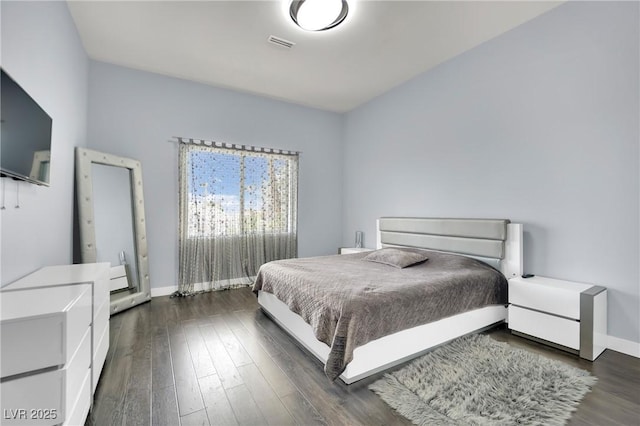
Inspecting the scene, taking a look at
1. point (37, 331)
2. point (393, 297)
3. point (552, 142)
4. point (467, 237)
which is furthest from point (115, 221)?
point (552, 142)

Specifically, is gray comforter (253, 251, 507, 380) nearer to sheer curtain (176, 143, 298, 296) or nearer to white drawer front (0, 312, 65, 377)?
sheer curtain (176, 143, 298, 296)

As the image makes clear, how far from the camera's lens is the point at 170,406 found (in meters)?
1.63

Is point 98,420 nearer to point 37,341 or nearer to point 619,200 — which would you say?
point 37,341

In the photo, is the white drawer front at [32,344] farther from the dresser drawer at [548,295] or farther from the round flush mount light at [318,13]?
the dresser drawer at [548,295]

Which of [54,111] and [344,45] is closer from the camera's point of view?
[54,111]

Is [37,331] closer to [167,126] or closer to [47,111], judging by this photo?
[47,111]

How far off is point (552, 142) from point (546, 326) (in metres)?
1.66

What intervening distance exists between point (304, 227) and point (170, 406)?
11.3ft

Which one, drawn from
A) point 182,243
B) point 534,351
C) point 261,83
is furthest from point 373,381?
point 261,83

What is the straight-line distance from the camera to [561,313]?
2273 mm

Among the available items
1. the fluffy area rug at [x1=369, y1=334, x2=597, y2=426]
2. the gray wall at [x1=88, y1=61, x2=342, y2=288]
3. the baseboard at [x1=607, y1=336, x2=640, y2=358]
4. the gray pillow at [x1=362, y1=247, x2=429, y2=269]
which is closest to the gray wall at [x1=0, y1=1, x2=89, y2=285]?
the gray wall at [x1=88, y1=61, x2=342, y2=288]

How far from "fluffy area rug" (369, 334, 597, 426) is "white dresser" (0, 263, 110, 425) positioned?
5.19 feet

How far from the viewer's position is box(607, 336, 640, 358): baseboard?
2170 millimetres

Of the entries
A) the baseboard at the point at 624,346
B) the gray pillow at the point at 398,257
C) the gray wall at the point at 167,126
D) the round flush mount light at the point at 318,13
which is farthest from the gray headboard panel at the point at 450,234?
the round flush mount light at the point at 318,13
